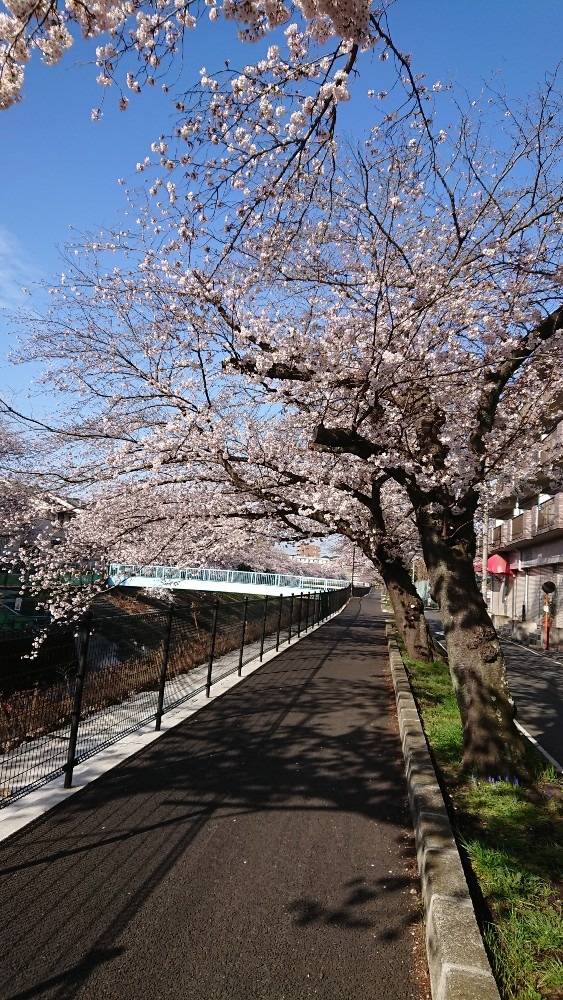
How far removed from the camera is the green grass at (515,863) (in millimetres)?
2922

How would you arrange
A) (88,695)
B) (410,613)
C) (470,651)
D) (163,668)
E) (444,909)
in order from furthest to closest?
(410,613) → (163,668) → (88,695) → (470,651) → (444,909)

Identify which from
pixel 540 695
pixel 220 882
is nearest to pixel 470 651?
pixel 220 882

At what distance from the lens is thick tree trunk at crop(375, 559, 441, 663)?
48.3ft

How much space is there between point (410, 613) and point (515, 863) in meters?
11.0

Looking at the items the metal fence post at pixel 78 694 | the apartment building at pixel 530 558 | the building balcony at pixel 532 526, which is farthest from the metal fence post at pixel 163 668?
the building balcony at pixel 532 526

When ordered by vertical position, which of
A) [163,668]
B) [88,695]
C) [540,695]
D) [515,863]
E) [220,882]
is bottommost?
[540,695]

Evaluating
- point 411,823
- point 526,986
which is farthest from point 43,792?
point 526,986

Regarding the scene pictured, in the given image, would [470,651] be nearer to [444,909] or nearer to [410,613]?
[444,909]

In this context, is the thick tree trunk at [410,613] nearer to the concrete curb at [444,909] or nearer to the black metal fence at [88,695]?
the black metal fence at [88,695]

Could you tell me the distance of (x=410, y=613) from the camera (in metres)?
14.9

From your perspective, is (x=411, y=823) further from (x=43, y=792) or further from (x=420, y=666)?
(x=420, y=666)

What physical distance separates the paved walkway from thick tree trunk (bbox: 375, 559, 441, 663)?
7.98m

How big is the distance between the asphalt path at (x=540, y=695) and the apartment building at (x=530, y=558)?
4.87 metres

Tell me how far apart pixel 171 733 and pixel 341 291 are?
602cm
